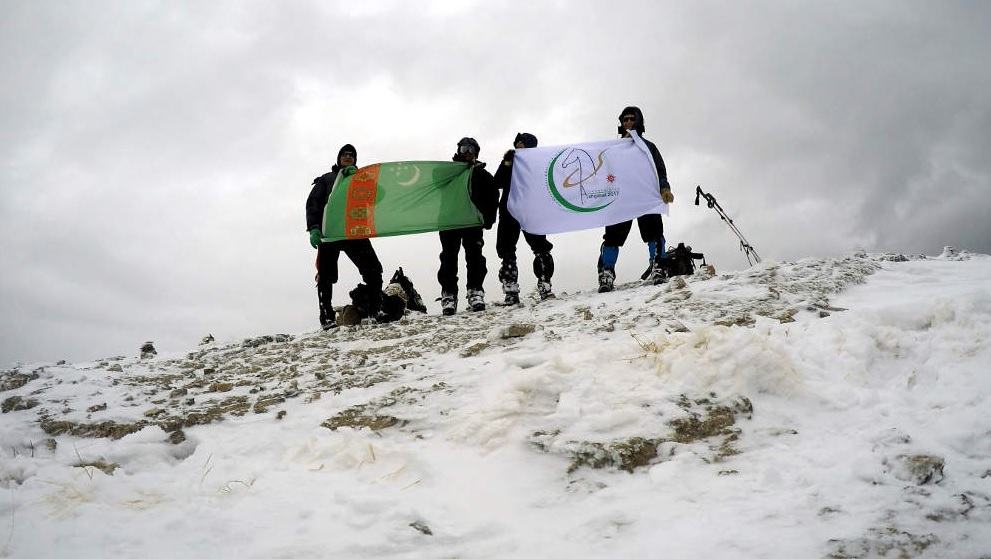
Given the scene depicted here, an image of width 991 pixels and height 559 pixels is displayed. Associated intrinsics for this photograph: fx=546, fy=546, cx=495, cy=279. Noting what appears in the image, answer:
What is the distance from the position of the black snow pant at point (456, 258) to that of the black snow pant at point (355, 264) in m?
0.91

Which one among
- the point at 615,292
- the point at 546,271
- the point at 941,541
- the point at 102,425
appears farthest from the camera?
the point at 546,271

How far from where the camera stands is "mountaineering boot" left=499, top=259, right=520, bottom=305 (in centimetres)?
748

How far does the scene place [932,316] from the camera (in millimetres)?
3807

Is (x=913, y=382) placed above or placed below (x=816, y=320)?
below

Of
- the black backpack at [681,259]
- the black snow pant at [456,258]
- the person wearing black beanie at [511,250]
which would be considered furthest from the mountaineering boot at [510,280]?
the black backpack at [681,259]

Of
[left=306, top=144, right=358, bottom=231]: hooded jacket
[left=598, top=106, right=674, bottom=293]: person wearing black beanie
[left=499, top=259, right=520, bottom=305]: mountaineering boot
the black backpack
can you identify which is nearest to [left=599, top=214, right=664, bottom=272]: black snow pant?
[left=598, top=106, right=674, bottom=293]: person wearing black beanie

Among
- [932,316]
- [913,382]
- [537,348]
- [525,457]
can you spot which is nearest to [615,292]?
[537,348]

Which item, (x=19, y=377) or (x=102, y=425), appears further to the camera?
(x=19, y=377)

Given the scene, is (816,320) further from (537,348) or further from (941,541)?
(941,541)

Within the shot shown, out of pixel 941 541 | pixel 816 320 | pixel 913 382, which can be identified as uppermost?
pixel 816 320

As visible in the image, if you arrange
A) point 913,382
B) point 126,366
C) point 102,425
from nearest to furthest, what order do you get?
point 913,382 < point 102,425 < point 126,366

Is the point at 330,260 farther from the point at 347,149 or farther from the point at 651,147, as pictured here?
→ the point at 651,147

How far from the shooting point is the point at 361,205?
770 centimetres

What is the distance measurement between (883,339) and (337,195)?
6492mm
